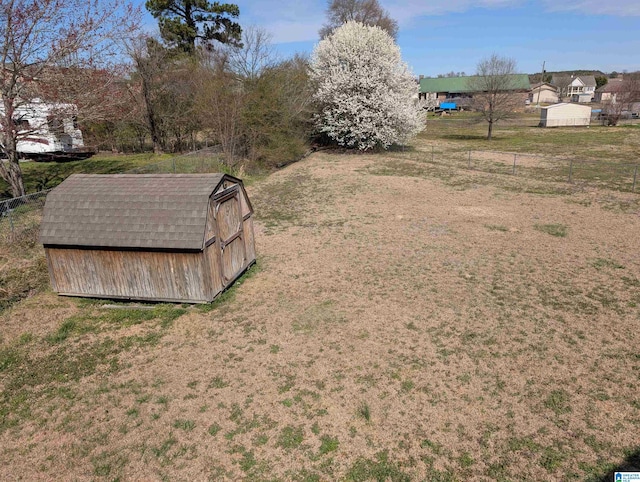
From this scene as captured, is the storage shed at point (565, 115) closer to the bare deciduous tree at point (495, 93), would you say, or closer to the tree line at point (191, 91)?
the bare deciduous tree at point (495, 93)

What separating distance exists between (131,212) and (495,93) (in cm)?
3748

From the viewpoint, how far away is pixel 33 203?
15.3 m

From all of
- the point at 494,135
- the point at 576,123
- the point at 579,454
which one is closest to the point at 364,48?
the point at 494,135

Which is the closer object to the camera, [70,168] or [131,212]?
[131,212]

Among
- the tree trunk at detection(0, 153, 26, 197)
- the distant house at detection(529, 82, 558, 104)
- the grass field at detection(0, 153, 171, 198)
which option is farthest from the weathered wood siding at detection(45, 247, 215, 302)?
the distant house at detection(529, 82, 558, 104)

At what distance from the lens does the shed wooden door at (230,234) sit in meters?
9.18

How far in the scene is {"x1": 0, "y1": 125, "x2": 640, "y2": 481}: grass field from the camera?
5.14m

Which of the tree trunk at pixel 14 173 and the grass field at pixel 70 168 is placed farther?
the grass field at pixel 70 168

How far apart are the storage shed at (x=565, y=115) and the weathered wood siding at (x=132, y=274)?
1936 inches

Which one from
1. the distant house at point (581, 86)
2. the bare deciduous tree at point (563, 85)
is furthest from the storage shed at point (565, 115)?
the distant house at point (581, 86)

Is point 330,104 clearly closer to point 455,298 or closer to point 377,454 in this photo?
point 455,298

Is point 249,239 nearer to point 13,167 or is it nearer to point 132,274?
point 132,274

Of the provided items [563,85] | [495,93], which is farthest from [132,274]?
[563,85]

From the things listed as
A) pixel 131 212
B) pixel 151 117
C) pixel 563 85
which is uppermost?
pixel 563 85
